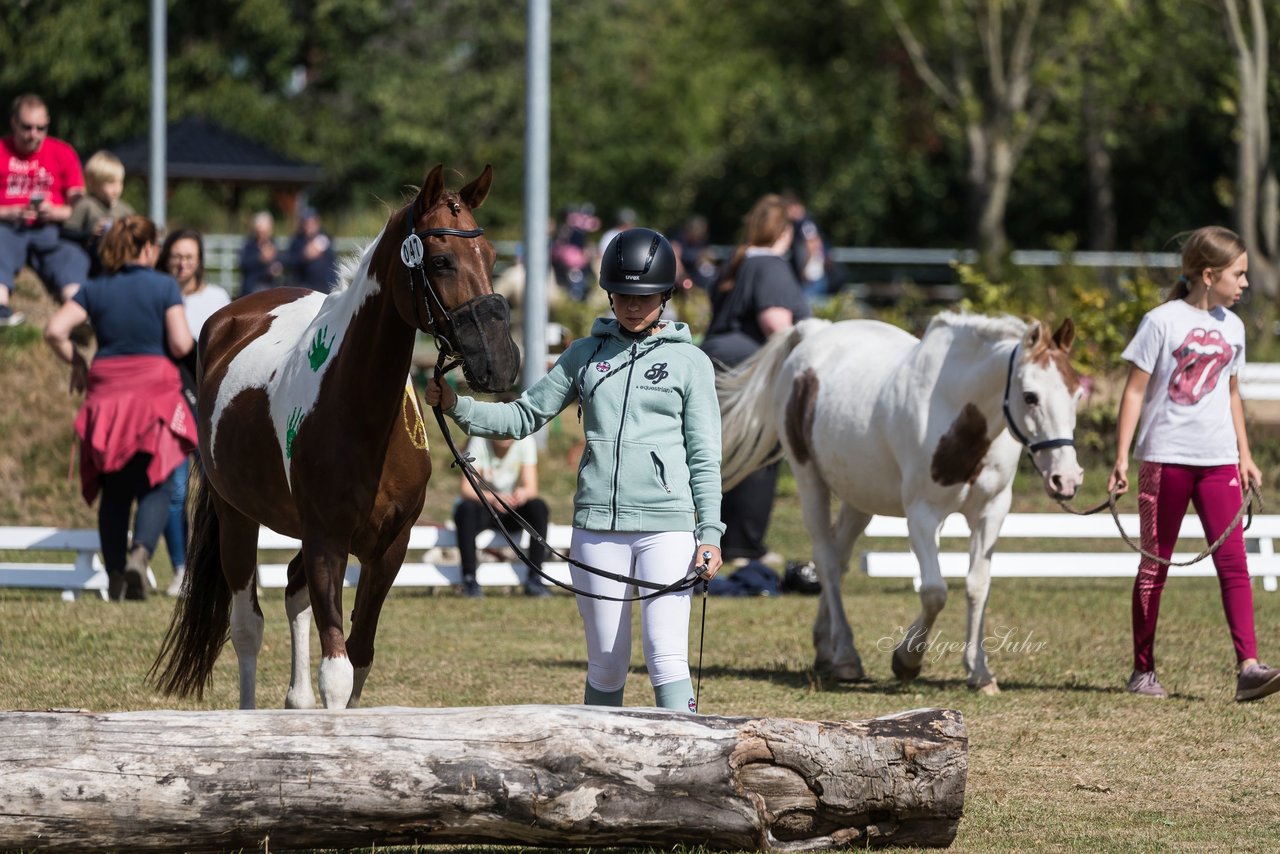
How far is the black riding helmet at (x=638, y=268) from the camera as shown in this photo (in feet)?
17.0

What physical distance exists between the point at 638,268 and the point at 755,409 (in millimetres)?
4149

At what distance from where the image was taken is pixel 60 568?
1086 centimetres

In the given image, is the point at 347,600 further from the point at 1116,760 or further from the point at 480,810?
the point at 480,810

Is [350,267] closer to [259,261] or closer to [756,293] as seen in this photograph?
[756,293]

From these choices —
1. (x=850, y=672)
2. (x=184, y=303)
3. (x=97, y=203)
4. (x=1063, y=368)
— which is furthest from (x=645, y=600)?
(x=97, y=203)

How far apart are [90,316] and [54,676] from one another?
281 cm

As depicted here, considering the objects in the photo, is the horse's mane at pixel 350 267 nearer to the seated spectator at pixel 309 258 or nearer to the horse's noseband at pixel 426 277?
the horse's noseband at pixel 426 277

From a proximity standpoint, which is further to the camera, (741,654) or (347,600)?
(347,600)

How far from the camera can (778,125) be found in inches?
1532

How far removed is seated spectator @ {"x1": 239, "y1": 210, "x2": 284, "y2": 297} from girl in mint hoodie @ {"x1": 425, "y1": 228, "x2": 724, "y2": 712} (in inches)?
576

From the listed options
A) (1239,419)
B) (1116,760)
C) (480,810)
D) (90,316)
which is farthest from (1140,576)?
(90,316)

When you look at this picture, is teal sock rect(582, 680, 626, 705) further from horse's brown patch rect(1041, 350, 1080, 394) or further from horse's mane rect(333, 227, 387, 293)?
horse's brown patch rect(1041, 350, 1080, 394)

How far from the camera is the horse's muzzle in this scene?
5.02 meters

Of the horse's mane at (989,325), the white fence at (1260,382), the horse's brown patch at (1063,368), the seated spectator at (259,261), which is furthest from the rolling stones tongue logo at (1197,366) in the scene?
the seated spectator at (259,261)
